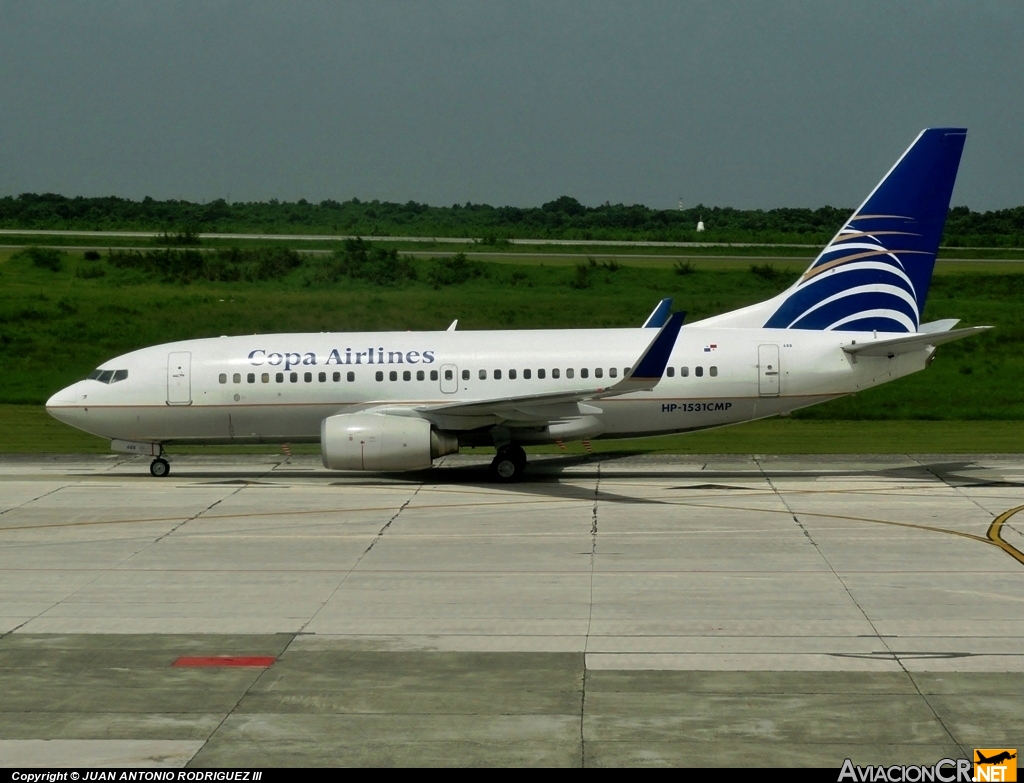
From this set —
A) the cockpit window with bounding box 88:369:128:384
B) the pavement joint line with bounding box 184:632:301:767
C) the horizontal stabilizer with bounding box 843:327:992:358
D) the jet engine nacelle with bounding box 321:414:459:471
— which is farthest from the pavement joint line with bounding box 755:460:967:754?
the cockpit window with bounding box 88:369:128:384

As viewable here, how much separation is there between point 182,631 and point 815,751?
27.8 feet

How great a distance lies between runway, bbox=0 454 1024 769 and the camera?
481 inches

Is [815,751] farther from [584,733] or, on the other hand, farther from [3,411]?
[3,411]

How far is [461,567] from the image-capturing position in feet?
66.5

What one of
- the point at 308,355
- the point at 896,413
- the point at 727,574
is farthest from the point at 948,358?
the point at 727,574

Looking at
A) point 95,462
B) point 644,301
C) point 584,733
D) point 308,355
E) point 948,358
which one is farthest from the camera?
point 644,301

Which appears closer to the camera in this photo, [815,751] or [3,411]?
[815,751]

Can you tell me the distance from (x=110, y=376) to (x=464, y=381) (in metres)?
8.57

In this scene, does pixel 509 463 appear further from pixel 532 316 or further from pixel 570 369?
pixel 532 316

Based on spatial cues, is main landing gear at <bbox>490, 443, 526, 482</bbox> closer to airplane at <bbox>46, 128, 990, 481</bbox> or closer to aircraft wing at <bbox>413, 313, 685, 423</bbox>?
airplane at <bbox>46, 128, 990, 481</bbox>

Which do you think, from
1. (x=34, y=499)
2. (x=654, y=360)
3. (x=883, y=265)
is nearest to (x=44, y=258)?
(x=34, y=499)

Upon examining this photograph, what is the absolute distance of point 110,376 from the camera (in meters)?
30.6

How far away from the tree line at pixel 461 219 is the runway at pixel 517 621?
2717 inches

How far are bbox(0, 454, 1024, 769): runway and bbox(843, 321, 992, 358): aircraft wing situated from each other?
2.90m
